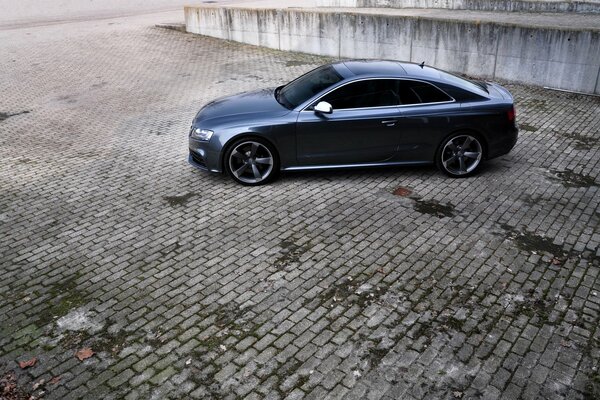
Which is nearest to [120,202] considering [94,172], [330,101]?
[94,172]

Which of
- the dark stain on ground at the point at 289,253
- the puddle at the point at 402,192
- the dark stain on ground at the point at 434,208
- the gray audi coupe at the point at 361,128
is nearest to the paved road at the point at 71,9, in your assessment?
the gray audi coupe at the point at 361,128

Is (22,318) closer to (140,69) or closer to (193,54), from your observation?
(140,69)

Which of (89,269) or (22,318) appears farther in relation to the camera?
(89,269)

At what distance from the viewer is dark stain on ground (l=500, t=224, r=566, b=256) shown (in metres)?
6.19

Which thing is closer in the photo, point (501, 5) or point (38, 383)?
point (38, 383)

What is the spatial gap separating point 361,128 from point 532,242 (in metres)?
2.70

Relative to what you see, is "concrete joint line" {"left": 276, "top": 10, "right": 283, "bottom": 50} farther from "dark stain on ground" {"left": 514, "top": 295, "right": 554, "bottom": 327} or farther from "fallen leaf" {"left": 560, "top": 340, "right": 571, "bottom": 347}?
"fallen leaf" {"left": 560, "top": 340, "right": 571, "bottom": 347}

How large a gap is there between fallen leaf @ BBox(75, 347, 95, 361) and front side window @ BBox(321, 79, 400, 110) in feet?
14.9

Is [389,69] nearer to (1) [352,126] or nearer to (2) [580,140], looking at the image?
(1) [352,126]

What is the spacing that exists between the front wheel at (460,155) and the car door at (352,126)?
0.74 m

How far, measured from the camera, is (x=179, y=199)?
7551 mm

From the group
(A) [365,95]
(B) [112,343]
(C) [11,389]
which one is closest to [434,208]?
(A) [365,95]

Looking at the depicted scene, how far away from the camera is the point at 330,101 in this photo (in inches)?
304

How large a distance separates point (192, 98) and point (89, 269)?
734 cm
